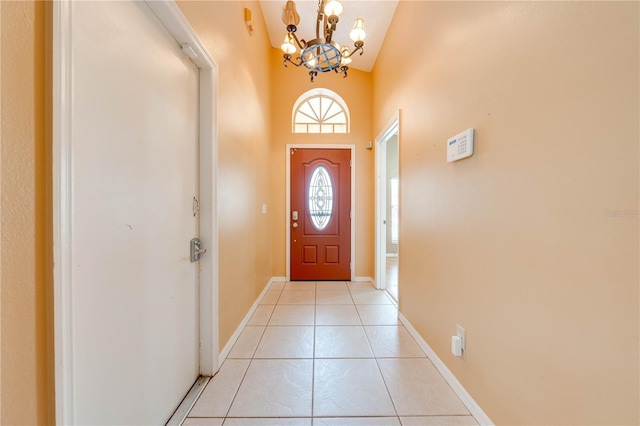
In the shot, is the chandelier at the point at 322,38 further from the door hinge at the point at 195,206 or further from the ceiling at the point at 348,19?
the door hinge at the point at 195,206

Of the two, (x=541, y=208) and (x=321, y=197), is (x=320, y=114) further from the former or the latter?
(x=541, y=208)

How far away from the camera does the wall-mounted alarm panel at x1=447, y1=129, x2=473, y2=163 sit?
131 cm

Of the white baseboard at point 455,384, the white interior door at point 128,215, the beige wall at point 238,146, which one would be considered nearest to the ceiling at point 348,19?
the beige wall at point 238,146

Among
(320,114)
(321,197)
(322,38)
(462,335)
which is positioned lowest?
(462,335)

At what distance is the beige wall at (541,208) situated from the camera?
0.69 meters

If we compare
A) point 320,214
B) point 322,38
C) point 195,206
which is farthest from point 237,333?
point 322,38

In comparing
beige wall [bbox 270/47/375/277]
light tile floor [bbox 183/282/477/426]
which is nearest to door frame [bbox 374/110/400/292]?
beige wall [bbox 270/47/375/277]

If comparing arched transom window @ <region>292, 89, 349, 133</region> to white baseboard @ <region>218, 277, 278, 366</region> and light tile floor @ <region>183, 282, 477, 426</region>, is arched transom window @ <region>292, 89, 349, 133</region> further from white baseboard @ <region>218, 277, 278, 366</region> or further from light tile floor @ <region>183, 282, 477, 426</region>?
light tile floor @ <region>183, 282, 477, 426</region>

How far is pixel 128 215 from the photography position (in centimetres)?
96

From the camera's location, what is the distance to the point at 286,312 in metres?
2.58

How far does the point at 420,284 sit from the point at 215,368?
162 centimetres

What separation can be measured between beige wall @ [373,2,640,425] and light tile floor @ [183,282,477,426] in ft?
0.87

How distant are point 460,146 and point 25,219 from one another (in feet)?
5.88

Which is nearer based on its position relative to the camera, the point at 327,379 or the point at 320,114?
the point at 327,379
